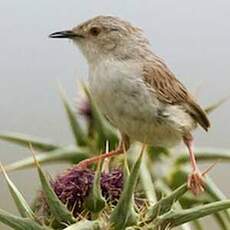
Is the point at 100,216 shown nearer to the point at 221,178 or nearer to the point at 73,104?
the point at 73,104

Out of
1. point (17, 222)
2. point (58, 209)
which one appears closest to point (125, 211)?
point (58, 209)

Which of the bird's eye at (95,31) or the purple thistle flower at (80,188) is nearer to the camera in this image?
the purple thistle flower at (80,188)

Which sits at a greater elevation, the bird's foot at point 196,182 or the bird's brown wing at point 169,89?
the bird's brown wing at point 169,89

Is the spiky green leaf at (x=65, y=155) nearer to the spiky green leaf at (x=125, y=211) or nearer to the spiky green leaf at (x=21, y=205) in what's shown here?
the spiky green leaf at (x=21, y=205)

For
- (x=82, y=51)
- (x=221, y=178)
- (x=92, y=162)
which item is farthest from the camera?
(x=221, y=178)

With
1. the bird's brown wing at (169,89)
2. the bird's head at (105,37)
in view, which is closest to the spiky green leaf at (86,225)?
the bird's brown wing at (169,89)

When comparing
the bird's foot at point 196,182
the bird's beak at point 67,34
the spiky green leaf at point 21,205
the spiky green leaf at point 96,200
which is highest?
the bird's beak at point 67,34

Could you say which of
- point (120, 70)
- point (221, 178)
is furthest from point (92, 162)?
point (221, 178)
